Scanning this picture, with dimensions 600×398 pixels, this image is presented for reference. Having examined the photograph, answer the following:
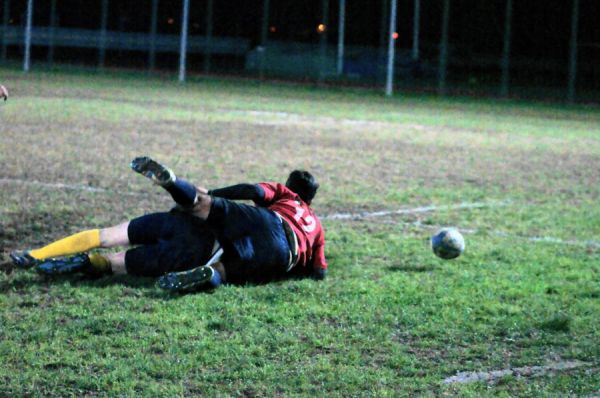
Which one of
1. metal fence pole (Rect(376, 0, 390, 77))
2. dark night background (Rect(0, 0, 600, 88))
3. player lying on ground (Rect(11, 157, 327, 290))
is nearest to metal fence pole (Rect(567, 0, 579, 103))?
dark night background (Rect(0, 0, 600, 88))

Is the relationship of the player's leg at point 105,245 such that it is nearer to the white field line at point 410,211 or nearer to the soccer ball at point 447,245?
the soccer ball at point 447,245

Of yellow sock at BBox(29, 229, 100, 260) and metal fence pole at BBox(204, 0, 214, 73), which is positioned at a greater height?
metal fence pole at BBox(204, 0, 214, 73)

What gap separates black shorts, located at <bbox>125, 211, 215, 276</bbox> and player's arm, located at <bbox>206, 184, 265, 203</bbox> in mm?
386

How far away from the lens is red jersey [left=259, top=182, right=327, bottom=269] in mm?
7422

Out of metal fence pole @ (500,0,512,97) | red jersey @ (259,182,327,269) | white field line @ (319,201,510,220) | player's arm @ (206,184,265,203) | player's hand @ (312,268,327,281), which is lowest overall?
player's hand @ (312,268,327,281)

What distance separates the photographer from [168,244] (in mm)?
7105

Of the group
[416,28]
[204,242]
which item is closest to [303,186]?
[204,242]

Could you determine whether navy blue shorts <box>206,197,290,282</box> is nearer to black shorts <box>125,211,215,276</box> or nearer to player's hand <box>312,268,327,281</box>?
black shorts <box>125,211,215,276</box>

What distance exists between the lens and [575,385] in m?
5.27

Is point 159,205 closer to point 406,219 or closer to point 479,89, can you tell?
point 406,219

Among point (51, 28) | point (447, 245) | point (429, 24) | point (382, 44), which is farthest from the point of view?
point (51, 28)

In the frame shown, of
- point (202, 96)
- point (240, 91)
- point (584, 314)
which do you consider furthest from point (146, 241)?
point (240, 91)

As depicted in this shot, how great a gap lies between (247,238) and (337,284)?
0.80 meters

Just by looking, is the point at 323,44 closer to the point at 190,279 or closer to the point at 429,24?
the point at 429,24
